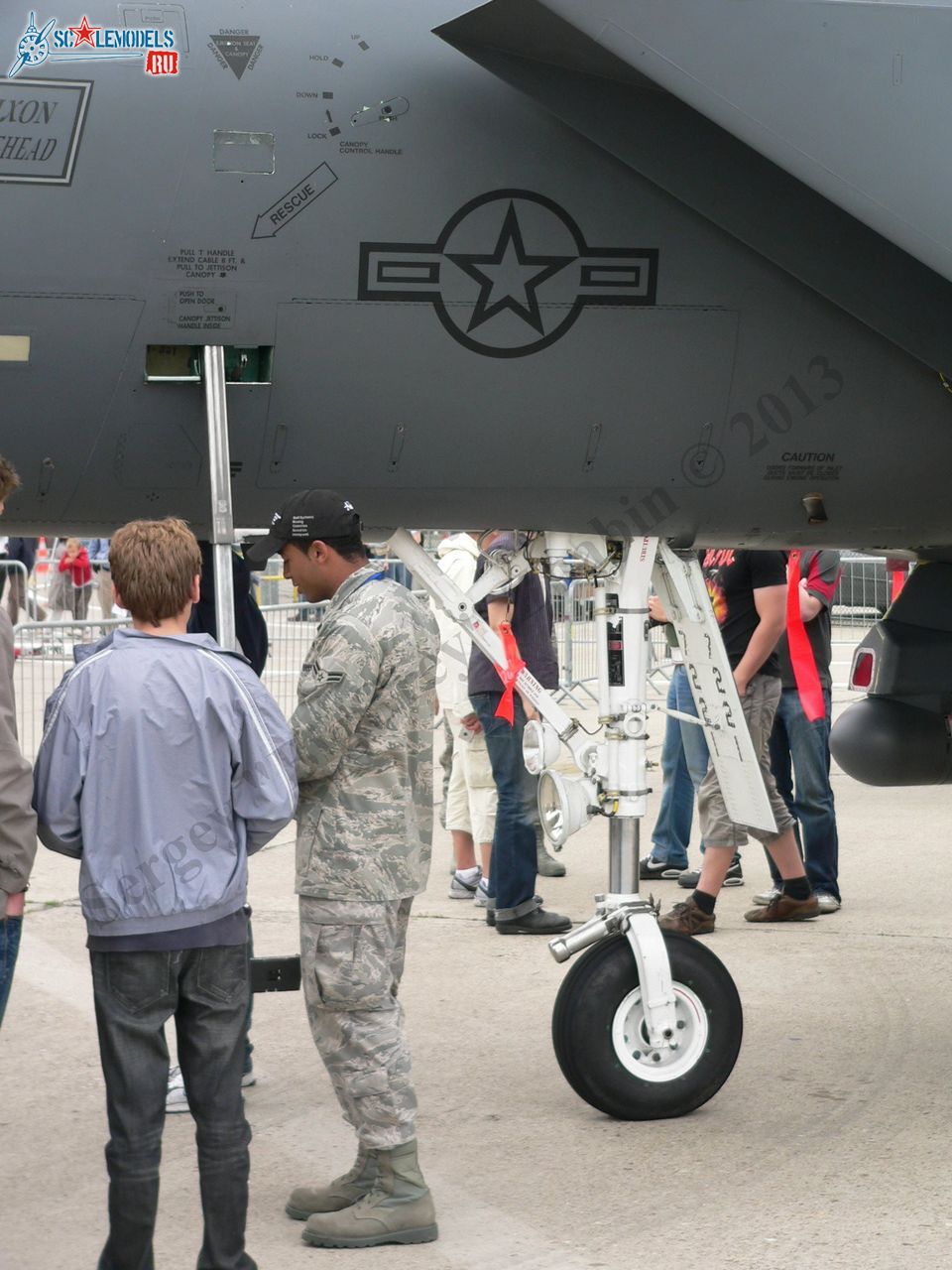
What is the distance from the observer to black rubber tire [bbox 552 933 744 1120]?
182 inches

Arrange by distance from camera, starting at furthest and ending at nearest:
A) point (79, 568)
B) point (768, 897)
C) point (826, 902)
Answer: point (79, 568) < point (826, 902) < point (768, 897)

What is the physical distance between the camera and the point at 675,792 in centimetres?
838

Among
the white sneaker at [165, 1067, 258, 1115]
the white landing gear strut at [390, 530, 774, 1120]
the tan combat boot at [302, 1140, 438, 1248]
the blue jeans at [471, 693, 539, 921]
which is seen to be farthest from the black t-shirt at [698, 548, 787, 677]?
the tan combat boot at [302, 1140, 438, 1248]

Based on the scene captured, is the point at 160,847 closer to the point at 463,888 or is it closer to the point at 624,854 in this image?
the point at 624,854

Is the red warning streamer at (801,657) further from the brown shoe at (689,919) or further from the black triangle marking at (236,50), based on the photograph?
the black triangle marking at (236,50)

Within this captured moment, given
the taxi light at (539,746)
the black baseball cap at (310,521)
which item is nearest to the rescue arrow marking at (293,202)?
the black baseball cap at (310,521)

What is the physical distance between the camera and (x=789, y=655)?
24.9 feet

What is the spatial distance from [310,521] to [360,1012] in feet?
4.08

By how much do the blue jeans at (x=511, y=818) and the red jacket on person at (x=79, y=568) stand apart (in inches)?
442

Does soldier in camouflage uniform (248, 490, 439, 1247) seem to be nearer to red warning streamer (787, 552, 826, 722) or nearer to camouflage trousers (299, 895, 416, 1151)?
camouflage trousers (299, 895, 416, 1151)

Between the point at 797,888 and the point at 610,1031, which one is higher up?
the point at 610,1031

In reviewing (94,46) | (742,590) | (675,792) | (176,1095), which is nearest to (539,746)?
(176,1095)

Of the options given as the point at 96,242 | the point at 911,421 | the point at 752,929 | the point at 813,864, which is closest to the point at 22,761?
the point at 96,242

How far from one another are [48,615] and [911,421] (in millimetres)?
16178
